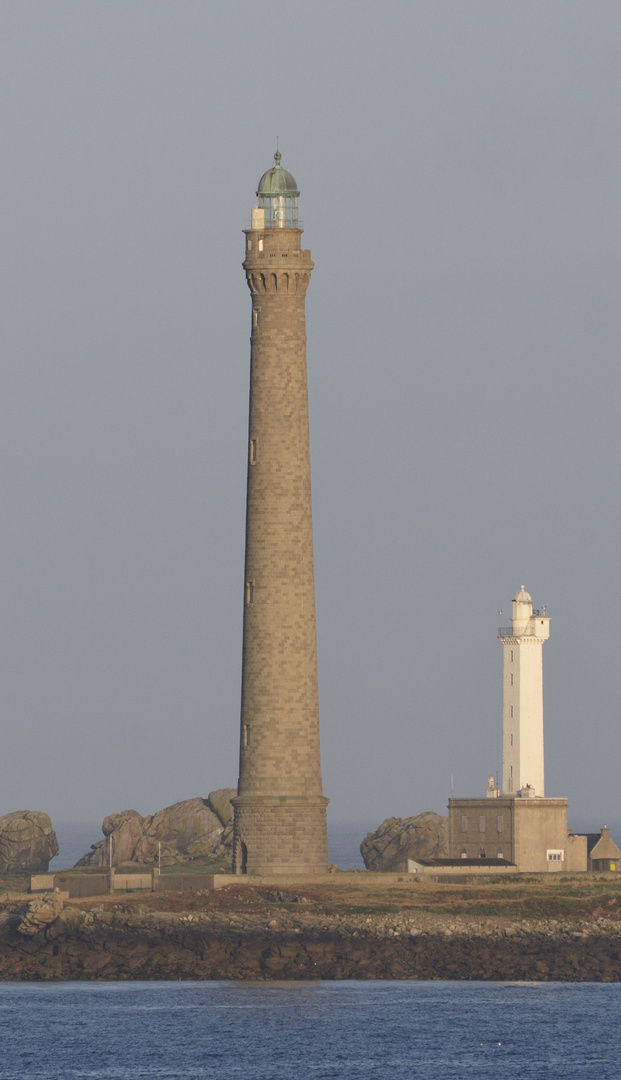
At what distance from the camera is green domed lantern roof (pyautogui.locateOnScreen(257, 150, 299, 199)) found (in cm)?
8319

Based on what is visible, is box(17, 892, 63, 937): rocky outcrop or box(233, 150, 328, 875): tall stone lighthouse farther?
box(233, 150, 328, 875): tall stone lighthouse

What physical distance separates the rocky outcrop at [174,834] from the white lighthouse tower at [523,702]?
18.1 m

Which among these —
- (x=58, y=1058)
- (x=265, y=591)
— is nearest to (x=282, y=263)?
(x=265, y=591)

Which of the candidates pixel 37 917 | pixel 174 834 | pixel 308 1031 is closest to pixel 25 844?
pixel 174 834

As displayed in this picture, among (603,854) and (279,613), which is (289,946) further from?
(603,854)

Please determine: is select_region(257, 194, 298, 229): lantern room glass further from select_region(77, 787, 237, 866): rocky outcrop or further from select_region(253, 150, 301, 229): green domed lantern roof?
select_region(77, 787, 237, 866): rocky outcrop

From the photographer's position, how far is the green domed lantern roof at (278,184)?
273ft

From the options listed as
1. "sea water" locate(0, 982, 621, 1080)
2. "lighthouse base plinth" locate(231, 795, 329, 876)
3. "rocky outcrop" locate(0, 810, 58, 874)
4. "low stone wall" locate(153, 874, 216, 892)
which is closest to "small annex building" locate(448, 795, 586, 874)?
"lighthouse base plinth" locate(231, 795, 329, 876)

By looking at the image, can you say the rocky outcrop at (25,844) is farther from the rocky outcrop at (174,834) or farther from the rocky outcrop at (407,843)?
the rocky outcrop at (407,843)

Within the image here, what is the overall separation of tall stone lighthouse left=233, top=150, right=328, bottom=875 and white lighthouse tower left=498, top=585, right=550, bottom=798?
10308mm

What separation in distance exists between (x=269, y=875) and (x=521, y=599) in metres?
16.5

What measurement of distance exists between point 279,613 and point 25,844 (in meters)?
34.5

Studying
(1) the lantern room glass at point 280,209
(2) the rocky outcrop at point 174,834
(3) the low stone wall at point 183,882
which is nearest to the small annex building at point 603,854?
(3) the low stone wall at point 183,882

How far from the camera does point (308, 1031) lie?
66.2 m
